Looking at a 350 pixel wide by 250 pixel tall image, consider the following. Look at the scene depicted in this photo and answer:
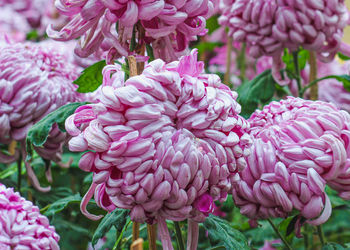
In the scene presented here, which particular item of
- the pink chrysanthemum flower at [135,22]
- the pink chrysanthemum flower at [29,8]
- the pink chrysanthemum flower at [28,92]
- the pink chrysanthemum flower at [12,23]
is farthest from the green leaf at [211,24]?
the pink chrysanthemum flower at [29,8]

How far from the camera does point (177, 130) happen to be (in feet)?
2.29

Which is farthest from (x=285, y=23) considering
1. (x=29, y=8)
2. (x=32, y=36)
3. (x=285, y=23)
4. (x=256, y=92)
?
(x=29, y=8)

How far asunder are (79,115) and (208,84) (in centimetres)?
18

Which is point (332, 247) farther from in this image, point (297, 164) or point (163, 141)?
point (163, 141)

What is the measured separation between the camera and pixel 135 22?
0.80 m

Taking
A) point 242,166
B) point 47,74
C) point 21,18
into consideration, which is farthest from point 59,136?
point 21,18

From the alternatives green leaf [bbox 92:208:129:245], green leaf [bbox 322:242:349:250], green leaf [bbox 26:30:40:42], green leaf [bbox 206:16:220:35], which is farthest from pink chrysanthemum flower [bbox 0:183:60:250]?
green leaf [bbox 26:30:40:42]

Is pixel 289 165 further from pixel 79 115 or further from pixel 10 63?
pixel 10 63

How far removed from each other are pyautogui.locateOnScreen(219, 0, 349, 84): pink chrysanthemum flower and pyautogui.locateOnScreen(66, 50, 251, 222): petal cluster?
17.7 inches

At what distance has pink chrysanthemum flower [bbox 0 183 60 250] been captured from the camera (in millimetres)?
735

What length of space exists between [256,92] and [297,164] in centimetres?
52

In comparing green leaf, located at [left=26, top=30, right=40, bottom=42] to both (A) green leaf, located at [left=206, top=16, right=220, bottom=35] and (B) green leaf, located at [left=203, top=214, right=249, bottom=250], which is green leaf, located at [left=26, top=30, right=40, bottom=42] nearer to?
(A) green leaf, located at [left=206, top=16, right=220, bottom=35]

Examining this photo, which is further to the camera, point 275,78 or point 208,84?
point 275,78

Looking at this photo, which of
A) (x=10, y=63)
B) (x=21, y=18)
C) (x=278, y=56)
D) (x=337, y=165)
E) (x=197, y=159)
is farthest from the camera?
(x=21, y=18)
